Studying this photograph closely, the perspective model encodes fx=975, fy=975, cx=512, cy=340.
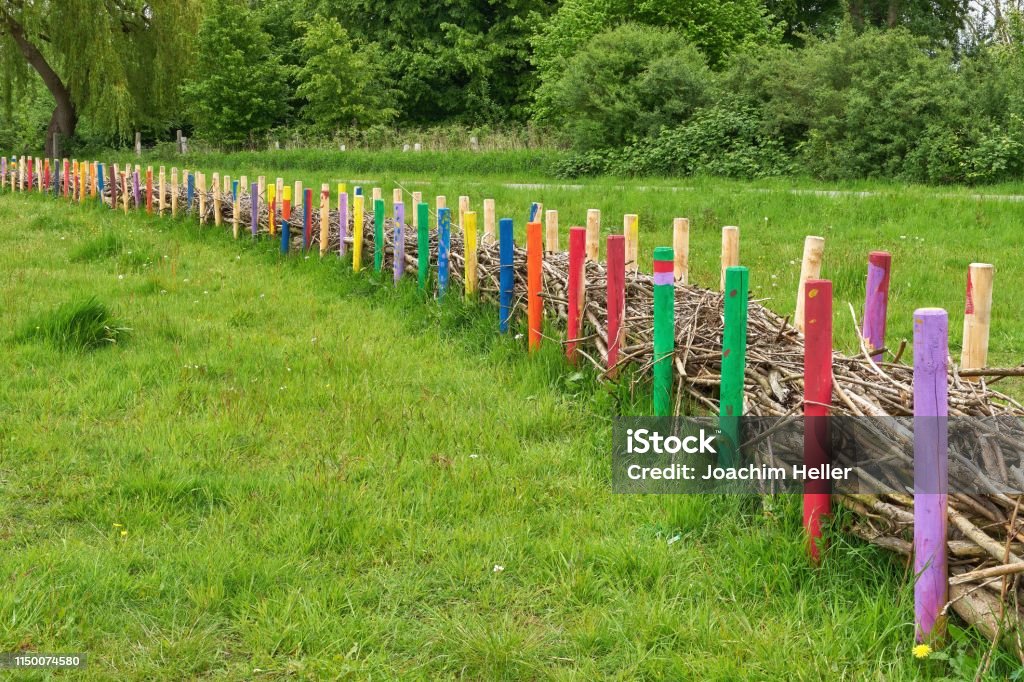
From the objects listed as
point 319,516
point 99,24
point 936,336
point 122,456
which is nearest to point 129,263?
point 122,456

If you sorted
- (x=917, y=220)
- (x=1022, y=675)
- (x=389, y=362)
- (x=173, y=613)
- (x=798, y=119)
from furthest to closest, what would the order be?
1. (x=798, y=119)
2. (x=917, y=220)
3. (x=389, y=362)
4. (x=173, y=613)
5. (x=1022, y=675)

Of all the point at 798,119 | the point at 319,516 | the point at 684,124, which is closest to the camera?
the point at 319,516

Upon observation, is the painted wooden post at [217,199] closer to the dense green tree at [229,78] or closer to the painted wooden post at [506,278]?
the painted wooden post at [506,278]

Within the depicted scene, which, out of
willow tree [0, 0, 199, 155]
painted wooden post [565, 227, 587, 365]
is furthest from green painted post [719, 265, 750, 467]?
willow tree [0, 0, 199, 155]

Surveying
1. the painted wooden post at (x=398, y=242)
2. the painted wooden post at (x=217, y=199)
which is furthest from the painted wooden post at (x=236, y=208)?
the painted wooden post at (x=398, y=242)

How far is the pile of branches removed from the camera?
2.88 meters

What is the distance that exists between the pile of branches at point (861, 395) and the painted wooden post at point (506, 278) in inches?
3.8

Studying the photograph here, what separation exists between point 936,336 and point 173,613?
8.70ft

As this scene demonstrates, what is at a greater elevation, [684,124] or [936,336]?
[684,124]

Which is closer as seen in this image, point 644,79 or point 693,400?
point 693,400

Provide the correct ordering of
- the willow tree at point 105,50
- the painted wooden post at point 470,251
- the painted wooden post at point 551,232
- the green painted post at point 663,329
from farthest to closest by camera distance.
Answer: the willow tree at point 105,50, the painted wooden post at point 470,251, the painted wooden post at point 551,232, the green painted post at point 663,329

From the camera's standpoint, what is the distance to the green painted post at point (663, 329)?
460 centimetres

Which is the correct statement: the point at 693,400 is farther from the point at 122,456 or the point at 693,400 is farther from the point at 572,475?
the point at 122,456

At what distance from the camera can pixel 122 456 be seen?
15.6 ft
